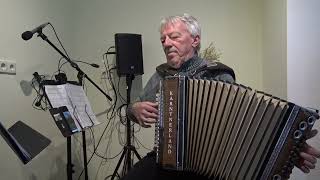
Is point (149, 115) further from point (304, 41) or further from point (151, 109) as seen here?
point (304, 41)

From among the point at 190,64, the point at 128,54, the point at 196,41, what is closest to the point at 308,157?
the point at 190,64

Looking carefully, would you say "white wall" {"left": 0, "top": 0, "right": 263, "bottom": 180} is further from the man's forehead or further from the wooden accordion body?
the wooden accordion body

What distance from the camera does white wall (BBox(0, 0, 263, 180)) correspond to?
90.2 inches

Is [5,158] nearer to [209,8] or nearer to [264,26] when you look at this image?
[209,8]

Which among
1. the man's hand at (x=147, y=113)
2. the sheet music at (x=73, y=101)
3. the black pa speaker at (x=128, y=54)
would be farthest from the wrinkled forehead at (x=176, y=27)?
the black pa speaker at (x=128, y=54)

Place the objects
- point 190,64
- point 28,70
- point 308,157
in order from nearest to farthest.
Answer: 1. point 308,157
2. point 190,64
3. point 28,70

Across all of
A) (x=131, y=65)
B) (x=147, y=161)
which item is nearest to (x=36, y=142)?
(x=147, y=161)

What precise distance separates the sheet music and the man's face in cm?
65

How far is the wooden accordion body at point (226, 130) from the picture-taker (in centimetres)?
112

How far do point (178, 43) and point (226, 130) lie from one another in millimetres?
687

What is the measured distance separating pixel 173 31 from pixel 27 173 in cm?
140

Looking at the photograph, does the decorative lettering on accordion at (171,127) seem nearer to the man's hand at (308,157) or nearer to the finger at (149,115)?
the finger at (149,115)

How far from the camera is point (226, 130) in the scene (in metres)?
1.24

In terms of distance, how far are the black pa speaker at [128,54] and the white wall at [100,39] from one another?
0.20m
